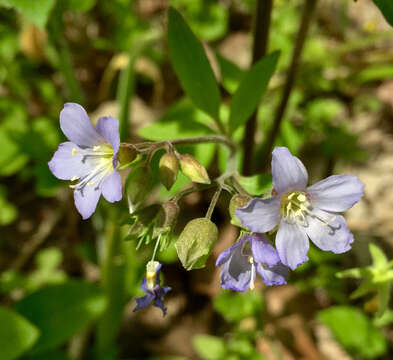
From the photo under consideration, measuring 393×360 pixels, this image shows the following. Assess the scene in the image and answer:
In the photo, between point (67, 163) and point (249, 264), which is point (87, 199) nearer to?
point (67, 163)

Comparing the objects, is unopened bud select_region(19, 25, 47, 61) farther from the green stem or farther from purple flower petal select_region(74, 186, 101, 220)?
purple flower petal select_region(74, 186, 101, 220)

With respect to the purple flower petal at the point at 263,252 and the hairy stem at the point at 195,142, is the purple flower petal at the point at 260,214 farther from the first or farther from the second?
the hairy stem at the point at 195,142

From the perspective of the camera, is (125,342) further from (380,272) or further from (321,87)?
(321,87)

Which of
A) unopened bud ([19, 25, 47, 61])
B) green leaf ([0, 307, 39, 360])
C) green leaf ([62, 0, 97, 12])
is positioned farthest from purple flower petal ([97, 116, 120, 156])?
unopened bud ([19, 25, 47, 61])

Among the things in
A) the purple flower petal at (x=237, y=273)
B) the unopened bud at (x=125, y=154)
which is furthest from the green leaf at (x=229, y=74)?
the purple flower petal at (x=237, y=273)

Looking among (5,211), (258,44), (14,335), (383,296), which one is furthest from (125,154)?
(5,211)

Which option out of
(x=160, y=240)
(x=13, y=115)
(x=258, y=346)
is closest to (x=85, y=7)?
(x=13, y=115)
